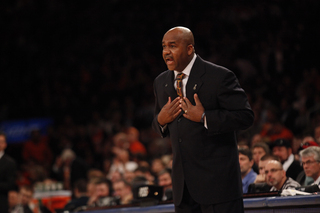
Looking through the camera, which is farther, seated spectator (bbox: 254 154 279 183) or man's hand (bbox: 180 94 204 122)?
seated spectator (bbox: 254 154 279 183)

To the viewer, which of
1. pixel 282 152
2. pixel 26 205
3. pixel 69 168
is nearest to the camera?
pixel 282 152

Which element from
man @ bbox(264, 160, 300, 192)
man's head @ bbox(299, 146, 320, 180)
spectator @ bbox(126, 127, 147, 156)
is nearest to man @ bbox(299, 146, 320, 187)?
man's head @ bbox(299, 146, 320, 180)

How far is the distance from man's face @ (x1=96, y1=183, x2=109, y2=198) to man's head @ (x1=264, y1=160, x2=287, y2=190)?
272 cm

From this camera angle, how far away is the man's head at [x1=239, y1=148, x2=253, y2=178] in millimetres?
4941

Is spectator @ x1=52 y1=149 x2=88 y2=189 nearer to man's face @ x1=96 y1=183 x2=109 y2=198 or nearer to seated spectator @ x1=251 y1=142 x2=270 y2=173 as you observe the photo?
man's face @ x1=96 y1=183 x2=109 y2=198

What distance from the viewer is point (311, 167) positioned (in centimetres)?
441

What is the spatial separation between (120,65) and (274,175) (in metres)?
7.68

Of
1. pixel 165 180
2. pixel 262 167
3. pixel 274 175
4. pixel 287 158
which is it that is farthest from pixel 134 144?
pixel 274 175

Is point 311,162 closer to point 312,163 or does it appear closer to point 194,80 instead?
point 312,163

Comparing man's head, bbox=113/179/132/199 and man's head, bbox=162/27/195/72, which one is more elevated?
man's head, bbox=162/27/195/72

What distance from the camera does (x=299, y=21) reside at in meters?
8.01

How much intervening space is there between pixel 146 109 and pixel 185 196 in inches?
303

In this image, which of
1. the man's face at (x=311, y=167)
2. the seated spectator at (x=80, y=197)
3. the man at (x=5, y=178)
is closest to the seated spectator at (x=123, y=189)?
the seated spectator at (x=80, y=197)

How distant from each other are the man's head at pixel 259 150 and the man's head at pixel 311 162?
74 centimetres
